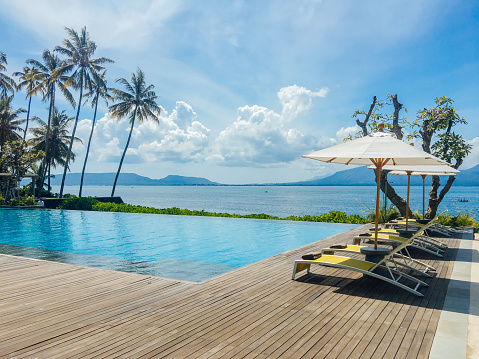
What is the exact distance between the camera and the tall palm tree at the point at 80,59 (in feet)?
92.9

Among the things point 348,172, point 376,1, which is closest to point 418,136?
point 376,1

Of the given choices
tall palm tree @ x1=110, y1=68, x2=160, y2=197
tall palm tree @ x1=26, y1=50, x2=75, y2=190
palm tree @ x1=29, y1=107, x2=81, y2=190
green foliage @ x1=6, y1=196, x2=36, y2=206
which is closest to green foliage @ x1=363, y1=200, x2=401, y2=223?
green foliage @ x1=6, y1=196, x2=36, y2=206

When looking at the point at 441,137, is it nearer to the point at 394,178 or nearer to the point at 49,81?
the point at 49,81

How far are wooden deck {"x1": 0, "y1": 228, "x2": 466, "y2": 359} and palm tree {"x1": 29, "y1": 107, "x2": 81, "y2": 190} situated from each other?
112 ft

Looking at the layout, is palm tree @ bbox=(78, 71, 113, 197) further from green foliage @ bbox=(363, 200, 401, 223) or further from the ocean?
green foliage @ bbox=(363, 200, 401, 223)

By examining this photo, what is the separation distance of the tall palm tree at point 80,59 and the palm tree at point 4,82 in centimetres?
800

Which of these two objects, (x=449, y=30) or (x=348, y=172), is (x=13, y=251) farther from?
(x=348, y=172)

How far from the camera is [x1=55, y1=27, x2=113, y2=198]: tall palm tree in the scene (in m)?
28.3

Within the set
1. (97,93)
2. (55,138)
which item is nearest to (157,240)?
Answer: (97,93)

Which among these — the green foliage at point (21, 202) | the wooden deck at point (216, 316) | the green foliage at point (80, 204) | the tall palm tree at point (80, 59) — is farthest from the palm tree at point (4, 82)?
the wooden deck at point (216, 316)

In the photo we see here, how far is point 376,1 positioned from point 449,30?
4641 mm

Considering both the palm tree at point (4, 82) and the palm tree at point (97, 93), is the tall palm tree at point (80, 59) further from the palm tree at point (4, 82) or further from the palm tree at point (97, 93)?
Answer: the palm tree at point (4, 82)

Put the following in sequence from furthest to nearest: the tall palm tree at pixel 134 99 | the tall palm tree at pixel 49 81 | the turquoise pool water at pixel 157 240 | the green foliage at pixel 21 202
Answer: the tall palm tree at pixel 134 99 → the tall palm tree at pixel 49 81 → the green foliage at pixel 21 202 → the turquoise pool water at pixel 157 240

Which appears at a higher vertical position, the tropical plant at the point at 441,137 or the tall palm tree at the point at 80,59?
the tall palm tree at the point at 80,59
